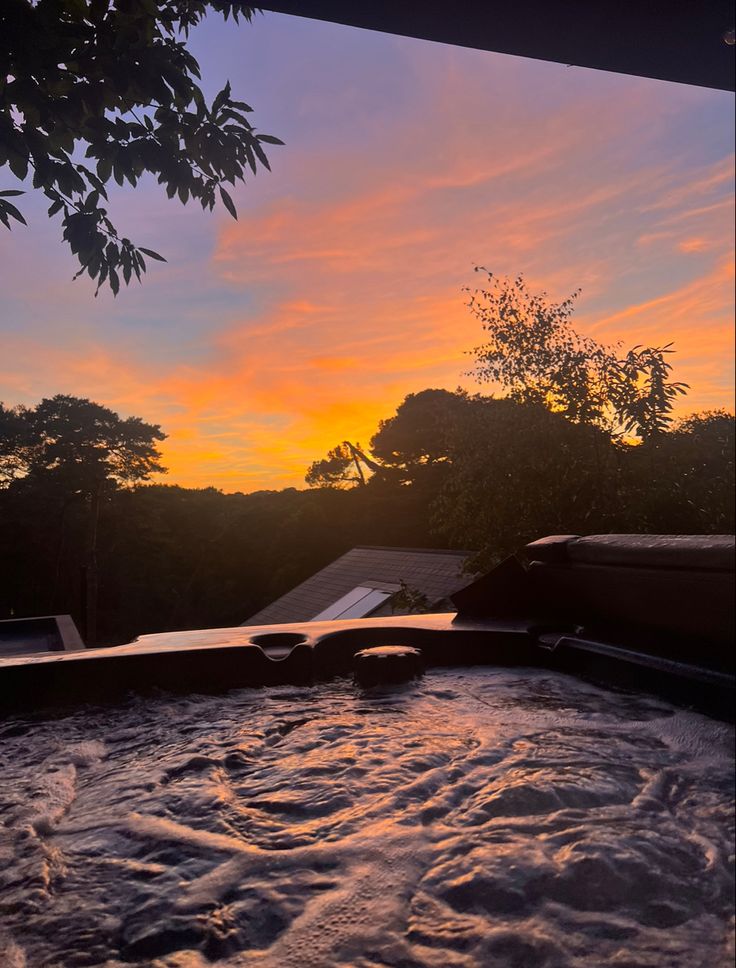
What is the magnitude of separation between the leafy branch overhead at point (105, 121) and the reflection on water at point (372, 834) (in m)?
1.57

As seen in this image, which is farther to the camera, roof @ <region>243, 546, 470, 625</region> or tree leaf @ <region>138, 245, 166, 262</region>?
roof @ <region>243, 546, 470, 625</region>

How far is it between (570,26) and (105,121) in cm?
162

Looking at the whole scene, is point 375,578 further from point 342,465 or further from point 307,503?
point 342,465

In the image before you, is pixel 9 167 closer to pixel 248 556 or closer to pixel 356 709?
pixel 356 709

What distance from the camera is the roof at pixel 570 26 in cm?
231

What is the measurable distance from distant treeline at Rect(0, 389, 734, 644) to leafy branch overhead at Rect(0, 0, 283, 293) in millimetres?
8481

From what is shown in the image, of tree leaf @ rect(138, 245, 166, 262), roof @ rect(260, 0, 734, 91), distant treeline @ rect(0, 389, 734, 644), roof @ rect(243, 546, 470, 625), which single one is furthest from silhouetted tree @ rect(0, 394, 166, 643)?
roof @ rect(260, 0, 734, 91)

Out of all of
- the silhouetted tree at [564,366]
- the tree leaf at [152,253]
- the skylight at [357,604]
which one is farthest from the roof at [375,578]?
the tree leaf at [152,253]

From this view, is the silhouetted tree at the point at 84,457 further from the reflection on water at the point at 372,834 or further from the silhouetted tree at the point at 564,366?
the reflection on water at the point at 372,834

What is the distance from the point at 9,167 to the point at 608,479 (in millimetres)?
9258

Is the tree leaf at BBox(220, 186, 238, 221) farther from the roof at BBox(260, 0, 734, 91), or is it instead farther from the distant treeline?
the distant treeline

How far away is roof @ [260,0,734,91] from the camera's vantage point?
2.31m

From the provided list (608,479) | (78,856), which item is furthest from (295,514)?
(78,856)

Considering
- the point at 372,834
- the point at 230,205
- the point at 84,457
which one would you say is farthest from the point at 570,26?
the point at 84,457
